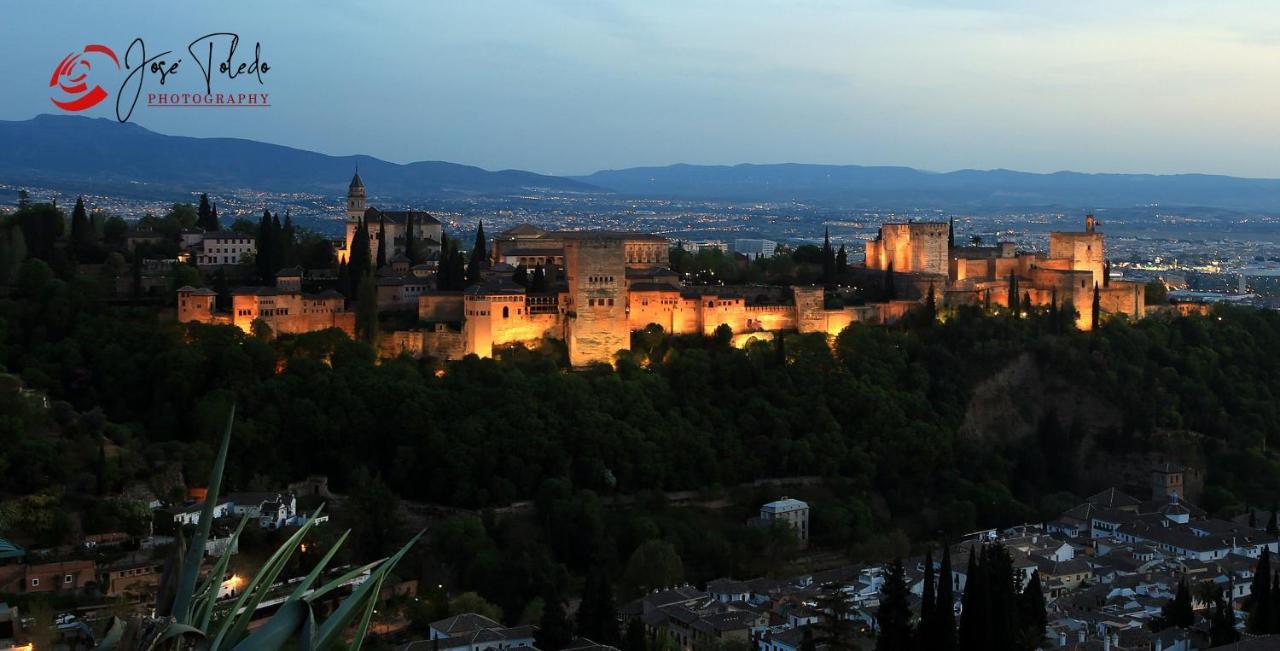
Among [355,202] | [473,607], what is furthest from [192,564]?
[355,202]

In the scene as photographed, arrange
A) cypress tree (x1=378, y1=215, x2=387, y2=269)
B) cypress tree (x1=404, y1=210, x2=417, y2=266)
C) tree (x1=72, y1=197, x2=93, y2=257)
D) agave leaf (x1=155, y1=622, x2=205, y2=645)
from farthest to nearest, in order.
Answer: cypress tree (x1=404, y1=210, x2=417, y2=266) → cypress tree (x1=378, y1=215, x2=387, y2=269) → tree (x1=72, y1=197, x2=93, y2=257) → agave leaf (x1=155, y1=622, x2=205, y2=645)

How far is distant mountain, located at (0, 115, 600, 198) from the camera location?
133 metres

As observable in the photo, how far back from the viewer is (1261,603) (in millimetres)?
26812

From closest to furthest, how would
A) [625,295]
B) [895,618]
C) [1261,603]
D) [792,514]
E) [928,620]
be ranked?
1. [928,620]
2. [895,618]
3. [1261,603]
4. [792,514]
5. [625,295]

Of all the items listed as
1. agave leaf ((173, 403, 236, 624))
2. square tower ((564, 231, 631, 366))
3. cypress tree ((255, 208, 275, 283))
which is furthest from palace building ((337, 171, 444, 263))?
agave leaf ((173, 403, 236, 624))

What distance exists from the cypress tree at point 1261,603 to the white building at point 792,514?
424 inches

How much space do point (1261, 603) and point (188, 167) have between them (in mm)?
131161

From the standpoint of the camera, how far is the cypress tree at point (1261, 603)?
26.4 meters

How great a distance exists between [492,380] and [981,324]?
15.6 meters

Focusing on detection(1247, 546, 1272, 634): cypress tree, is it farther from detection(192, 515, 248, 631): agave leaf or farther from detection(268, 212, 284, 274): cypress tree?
Answer: detection(268, 212, 284, 274): cypress tree

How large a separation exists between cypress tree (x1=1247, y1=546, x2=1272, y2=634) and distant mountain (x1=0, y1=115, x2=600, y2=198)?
99108 millimetres

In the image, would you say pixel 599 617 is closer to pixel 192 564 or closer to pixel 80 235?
pixel 192 564

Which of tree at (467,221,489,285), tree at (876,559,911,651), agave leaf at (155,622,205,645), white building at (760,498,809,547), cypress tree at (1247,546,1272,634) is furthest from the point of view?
tree at (467,221,489,285)

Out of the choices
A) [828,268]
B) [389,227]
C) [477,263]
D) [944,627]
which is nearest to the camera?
[944,627]
